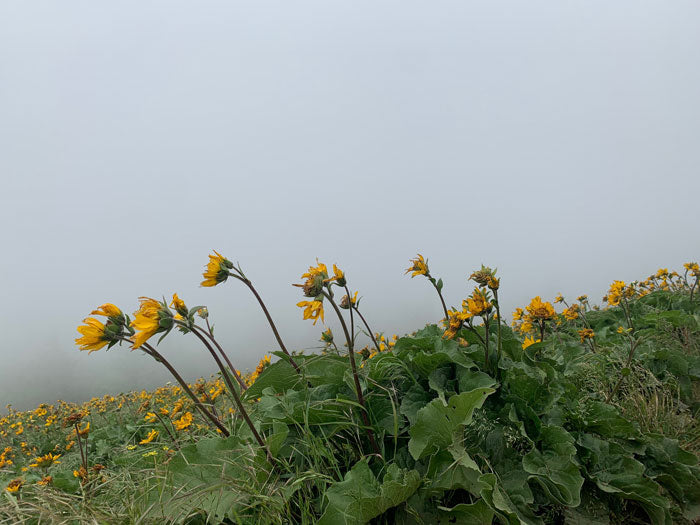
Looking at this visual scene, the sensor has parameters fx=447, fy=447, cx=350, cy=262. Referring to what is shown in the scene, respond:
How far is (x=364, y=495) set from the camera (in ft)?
4.94

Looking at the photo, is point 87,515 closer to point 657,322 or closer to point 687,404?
point 687,404

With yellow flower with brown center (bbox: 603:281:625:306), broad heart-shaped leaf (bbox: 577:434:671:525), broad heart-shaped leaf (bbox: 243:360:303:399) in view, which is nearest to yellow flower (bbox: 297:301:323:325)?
broad heart-shaped leaf (bbox: 243:360:303:399)

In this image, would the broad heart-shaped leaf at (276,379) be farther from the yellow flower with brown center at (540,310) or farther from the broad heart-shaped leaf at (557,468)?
the yellow flower with brown center at (540,310)

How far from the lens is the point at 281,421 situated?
1872 mm

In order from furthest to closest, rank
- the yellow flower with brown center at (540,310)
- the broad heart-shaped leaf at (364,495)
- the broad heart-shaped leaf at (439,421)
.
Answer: the yellow flower with brown center at (540,310) < the broad heart-shaped leaf at (439,421) < the broad heart-shaped leaf at (364,495)

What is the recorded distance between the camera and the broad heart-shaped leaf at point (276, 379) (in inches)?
78.4

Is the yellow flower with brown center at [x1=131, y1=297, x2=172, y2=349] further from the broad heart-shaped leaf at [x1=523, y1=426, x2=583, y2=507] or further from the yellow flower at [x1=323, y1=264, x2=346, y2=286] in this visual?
the broad heart-shaped leaf at [x1=523, y1=426, x2=583, y2=507]

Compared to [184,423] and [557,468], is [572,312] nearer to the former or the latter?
[557,468]

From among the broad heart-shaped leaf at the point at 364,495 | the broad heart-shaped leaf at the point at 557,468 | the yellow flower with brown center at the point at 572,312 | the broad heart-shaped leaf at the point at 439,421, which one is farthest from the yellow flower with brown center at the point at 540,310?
the yellow flower with brown center at the point at 572,312

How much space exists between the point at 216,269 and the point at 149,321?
0.41 meters

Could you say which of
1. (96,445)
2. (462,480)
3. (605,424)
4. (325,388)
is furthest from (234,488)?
(96,445)

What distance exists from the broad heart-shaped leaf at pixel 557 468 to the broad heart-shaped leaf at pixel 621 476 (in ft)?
0.60

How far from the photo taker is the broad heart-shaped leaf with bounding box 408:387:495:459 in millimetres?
1539

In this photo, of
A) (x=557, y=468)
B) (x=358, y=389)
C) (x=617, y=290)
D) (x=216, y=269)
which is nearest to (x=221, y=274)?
(x=216, y=269)
